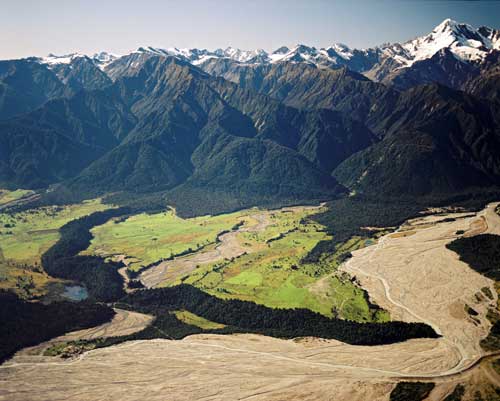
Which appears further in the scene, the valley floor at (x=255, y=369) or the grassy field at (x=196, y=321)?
the grassy field at (x=196, y=321)

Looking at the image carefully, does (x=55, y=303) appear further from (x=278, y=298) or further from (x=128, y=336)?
(x=278, y=298)

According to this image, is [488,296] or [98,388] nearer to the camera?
[98,388]

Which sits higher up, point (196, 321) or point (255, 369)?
point (196, 321)

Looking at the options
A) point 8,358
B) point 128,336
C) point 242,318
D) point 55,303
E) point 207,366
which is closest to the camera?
point 207,366

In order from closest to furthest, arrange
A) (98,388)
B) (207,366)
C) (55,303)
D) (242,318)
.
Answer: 1. (98,388)
2. (207,366)
3. (242,318)
4. (55,303)

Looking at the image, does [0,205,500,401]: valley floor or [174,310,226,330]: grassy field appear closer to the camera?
[0,205,500,401]: valley floor

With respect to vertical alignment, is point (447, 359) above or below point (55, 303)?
below

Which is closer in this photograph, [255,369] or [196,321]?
[255,369]

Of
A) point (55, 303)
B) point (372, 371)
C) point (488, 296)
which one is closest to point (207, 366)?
point (372, 371)
